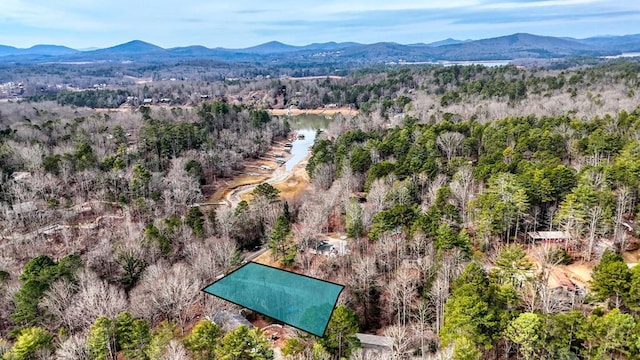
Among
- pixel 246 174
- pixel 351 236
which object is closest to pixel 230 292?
pixel 351 236

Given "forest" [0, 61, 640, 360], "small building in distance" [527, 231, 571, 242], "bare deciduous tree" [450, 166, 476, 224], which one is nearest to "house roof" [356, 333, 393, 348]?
"forest" [0, 61, 640, 360]

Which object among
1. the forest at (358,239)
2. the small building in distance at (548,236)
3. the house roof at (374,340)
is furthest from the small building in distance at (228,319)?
the small building in distance at (548,236)

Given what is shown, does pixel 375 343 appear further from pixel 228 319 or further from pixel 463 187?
pixel 463 187

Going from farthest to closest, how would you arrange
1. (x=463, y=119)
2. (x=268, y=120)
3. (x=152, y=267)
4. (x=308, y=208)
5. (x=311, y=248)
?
(x=268, y=120) < (x=463, y=119) < (x=308, y=208) < (x=311, y=248) < (x=152, y=267)

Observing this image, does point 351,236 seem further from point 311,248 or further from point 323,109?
point 323,109
